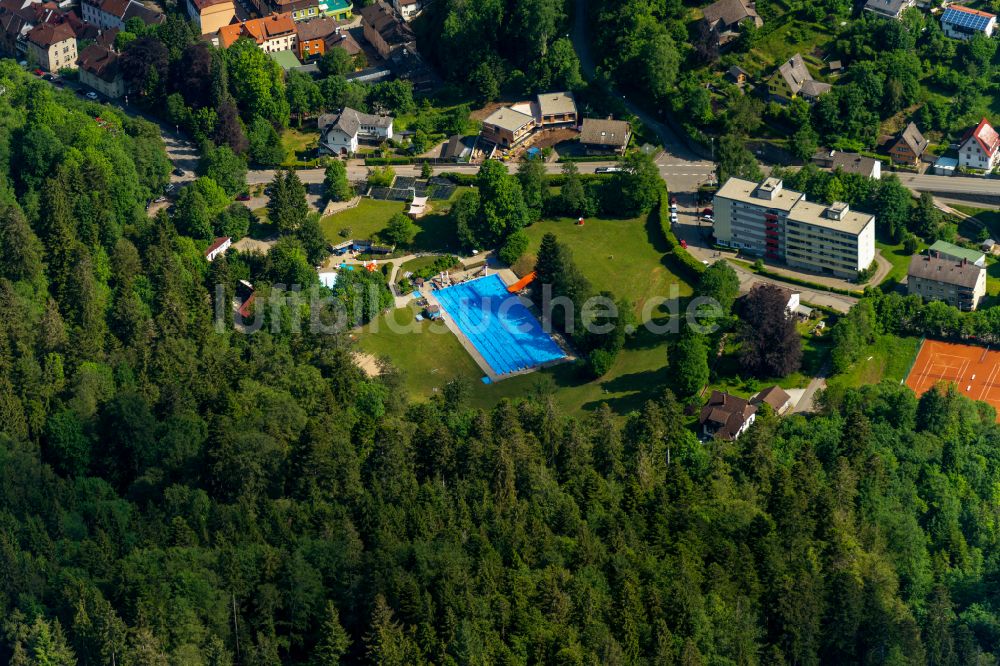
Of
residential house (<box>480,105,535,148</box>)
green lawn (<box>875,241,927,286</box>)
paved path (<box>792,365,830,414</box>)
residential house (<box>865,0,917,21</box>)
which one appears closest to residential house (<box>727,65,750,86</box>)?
residential house (<box>865,0,917,21</box>)

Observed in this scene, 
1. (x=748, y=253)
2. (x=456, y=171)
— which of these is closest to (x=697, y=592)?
(x=748, y=253)

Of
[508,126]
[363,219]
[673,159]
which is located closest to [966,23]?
[673,159]

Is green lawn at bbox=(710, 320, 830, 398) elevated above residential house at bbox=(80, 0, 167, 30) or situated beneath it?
situated beneath

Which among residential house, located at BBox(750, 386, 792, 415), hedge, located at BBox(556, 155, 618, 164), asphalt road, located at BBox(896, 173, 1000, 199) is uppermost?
hedge, located at BBox(556, 155, 618, 164)

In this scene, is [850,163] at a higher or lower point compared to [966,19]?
lower

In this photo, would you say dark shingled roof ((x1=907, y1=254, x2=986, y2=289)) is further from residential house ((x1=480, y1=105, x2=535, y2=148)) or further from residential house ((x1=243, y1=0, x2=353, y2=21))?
residential house ((x1=243, y1=0, x2=353, y2=21))

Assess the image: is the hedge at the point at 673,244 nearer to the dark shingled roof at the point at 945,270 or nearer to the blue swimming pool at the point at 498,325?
the blue swimming pool at the point at 498,325

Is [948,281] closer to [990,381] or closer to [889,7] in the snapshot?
[990,381]
